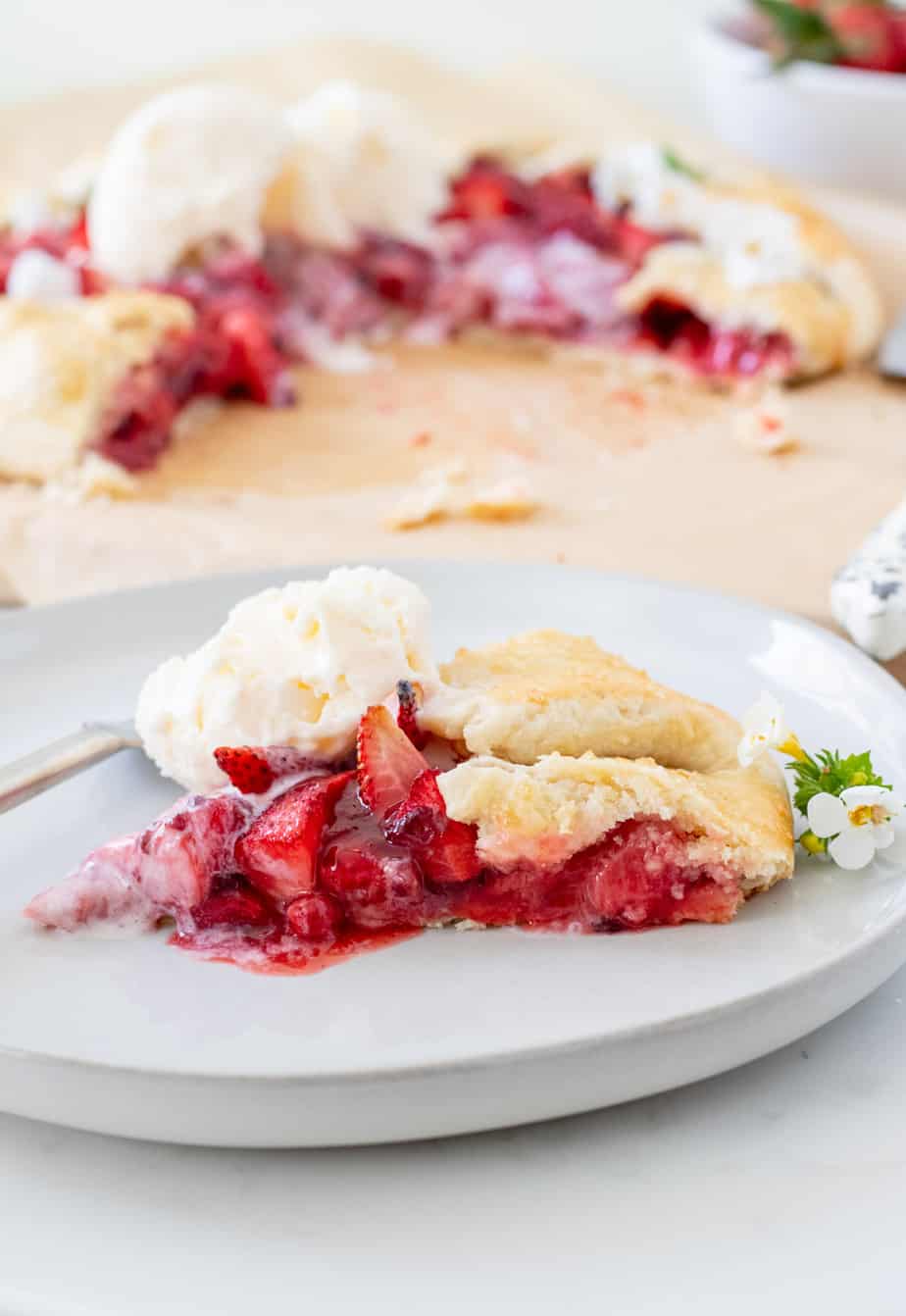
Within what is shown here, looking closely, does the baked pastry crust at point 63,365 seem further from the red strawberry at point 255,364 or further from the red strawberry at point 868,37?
the red strawberry at point 868,37

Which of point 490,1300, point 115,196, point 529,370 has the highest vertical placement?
point 115,196

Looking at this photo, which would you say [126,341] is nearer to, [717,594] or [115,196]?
[115,196]

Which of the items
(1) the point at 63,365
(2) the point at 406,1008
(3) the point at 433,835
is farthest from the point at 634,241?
(2) the point at 406,1008

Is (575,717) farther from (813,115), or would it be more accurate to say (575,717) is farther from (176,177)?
(813,115)

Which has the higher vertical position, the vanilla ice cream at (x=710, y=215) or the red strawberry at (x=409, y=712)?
the red strawberry at (x=409, y=712)

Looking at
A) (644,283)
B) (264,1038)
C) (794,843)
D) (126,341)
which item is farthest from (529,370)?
(264,1038)

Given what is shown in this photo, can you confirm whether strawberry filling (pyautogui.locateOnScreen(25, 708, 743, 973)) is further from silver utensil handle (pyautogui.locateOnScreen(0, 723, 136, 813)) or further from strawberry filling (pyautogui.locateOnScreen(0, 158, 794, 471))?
strawberry filling (pyautogui.locateOnScreen(0, 158, 794, 471))

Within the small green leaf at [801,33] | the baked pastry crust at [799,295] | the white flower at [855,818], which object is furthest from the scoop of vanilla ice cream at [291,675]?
the small green leaf at [801,33]
